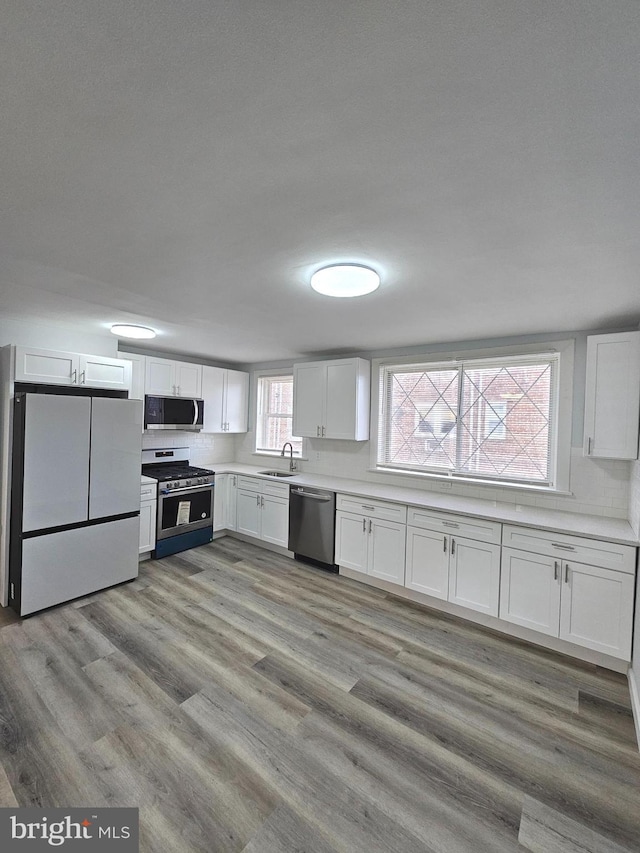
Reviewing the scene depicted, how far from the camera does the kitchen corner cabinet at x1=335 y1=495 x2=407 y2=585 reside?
3.42 metres

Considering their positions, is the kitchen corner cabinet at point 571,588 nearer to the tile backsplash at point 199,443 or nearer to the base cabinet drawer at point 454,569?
the base cabinet drawer at point 454,569

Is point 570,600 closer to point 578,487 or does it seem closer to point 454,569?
point 454,569

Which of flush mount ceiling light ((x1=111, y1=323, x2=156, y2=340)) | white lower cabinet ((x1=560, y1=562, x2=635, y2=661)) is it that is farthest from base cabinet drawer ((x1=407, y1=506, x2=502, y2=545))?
flush mount ceiling light ((x1=111, y1=323, x2=156, y2=340))

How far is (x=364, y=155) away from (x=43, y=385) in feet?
10.8

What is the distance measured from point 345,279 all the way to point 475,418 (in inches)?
89.4

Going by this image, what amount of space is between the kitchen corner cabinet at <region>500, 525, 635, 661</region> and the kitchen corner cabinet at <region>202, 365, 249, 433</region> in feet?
12.2

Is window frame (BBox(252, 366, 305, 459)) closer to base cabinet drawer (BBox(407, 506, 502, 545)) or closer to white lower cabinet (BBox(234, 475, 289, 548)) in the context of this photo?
white lower cabinet (BBox(234, 475, 289, 548))

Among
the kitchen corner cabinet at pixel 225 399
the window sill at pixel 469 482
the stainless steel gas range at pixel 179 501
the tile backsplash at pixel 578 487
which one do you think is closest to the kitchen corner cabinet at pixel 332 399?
the tile backsplash at pixel 578 487

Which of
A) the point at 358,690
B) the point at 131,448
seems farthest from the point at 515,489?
the point at 131,448

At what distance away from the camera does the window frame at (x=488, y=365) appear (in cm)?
312

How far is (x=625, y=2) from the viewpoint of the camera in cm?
69

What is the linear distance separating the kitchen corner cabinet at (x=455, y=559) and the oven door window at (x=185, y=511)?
2537 millimetres

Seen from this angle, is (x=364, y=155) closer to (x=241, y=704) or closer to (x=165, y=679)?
(x=241, y=704)
